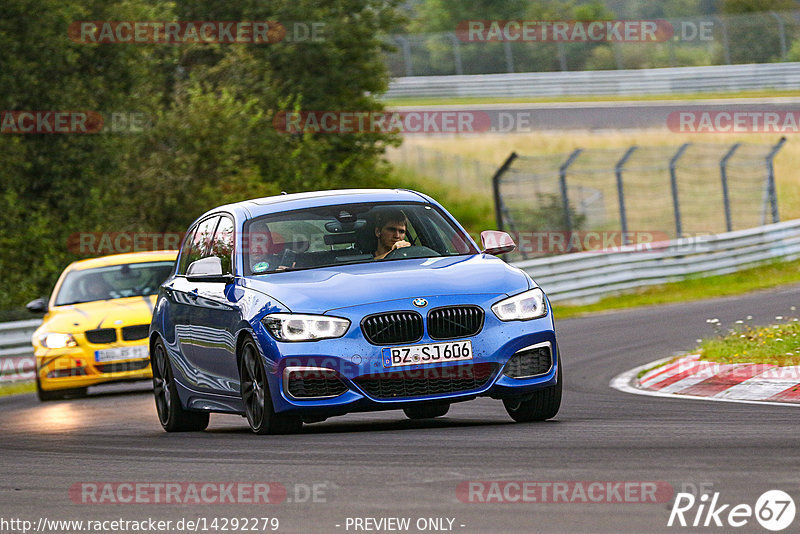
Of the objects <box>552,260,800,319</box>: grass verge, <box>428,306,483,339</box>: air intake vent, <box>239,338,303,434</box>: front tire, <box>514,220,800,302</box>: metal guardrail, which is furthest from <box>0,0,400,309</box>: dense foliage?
<box>428,306,483,339</box>: air intake vent

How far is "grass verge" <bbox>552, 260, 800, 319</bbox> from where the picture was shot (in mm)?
25859

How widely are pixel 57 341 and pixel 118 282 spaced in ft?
3.34

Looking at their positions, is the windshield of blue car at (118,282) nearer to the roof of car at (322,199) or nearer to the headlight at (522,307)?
the roof of car at (322,199)

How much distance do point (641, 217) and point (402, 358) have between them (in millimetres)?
29318

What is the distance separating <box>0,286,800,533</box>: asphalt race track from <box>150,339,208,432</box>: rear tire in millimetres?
151

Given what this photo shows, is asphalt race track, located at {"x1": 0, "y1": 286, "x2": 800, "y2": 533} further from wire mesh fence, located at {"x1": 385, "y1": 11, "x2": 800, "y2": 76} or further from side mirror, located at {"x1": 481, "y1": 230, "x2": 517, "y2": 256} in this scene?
wire mesh fence, located at {"x1": 385, "y1": 11, "x2": 800, "y2": 76}

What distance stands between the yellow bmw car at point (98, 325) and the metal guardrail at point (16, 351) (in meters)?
3.03

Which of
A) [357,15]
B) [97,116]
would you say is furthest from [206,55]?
[97,116]

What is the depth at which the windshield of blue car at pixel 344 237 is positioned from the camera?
10.1 metres

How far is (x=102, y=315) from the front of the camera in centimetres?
1712

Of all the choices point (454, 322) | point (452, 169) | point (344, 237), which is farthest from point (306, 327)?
point (452, 169)

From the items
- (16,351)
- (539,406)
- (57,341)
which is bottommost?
(16,351)

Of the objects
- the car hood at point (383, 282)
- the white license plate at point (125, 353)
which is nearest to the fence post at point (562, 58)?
the white license plate at point (125, 353)

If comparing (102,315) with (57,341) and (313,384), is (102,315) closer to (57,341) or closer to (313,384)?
(57,341)
